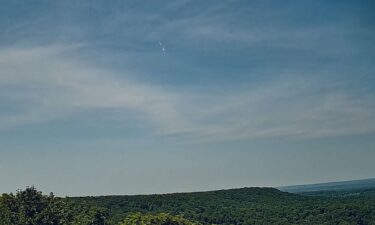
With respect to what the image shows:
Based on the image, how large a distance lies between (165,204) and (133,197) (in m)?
11.2

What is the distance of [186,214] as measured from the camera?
430 feet

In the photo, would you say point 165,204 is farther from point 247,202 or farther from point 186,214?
point 247,202

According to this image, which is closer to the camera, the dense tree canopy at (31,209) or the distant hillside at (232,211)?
the dense tree canopy at (31,209)

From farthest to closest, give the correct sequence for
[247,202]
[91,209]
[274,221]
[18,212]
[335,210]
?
[247,202]
[335,210]
[274,221]
[91,209]
[18,212]

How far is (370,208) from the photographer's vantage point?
142000 millimetres

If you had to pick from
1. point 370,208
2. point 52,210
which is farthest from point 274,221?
point 52,210

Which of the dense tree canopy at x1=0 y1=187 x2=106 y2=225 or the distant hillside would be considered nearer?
the dense tree canopy at x1=0 y1=187 x2=106 y2=225

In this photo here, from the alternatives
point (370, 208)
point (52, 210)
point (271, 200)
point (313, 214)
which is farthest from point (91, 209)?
point (271, 200)

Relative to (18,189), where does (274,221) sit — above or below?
below

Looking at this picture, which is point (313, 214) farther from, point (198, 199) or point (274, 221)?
point (198, 199)

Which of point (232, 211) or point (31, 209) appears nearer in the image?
point (31, 209)

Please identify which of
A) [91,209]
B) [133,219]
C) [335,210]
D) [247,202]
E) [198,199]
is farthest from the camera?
[247,202]

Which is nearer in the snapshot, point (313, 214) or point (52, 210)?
point (52, 210)

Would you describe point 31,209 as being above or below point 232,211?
above
